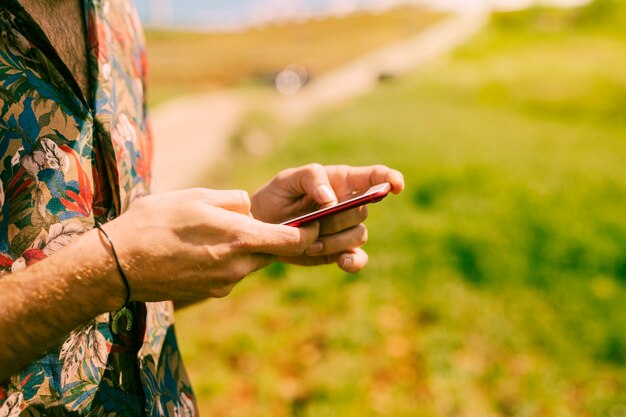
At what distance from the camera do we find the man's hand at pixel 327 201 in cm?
154

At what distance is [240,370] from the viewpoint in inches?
154

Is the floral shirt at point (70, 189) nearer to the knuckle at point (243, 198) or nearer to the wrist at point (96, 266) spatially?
the wrist at point (96, 266)

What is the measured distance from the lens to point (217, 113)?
2225 centimetres

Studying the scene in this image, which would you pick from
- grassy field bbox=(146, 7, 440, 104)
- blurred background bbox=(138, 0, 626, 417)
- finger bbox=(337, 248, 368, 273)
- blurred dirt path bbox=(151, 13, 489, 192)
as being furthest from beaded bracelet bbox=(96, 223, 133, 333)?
grassy field bbox=(146, 7, 440, 104)

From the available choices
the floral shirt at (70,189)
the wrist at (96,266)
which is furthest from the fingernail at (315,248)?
the wrist at (96,266)

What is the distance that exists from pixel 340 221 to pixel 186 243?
0.59 meters

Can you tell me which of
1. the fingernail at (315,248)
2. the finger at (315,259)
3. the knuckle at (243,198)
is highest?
the knuckle at (243,198)

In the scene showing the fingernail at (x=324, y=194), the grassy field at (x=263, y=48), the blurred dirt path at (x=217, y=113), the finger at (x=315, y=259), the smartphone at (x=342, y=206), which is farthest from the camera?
the grassy field at (x=263, y=48)

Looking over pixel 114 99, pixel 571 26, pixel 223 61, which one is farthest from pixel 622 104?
pixel 223 61

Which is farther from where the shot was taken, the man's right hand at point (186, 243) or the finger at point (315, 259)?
the finger at point (315, 259)

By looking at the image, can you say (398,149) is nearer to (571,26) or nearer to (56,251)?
(56,251)

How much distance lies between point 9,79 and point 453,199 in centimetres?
596

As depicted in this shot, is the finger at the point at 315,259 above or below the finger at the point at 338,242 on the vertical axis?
below

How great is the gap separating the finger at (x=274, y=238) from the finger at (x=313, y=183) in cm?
22
